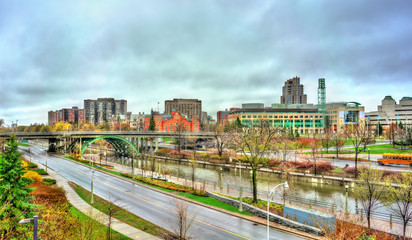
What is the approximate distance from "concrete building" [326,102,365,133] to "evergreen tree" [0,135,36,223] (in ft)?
482

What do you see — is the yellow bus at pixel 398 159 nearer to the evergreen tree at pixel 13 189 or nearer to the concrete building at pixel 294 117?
the evergreen tree at pixel 13 189

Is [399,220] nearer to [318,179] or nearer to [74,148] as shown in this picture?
[318,179]

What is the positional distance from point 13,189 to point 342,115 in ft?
540

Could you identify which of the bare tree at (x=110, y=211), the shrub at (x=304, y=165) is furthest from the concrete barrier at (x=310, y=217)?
the shrub at (x=304, y=165)

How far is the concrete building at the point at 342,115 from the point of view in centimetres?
14675

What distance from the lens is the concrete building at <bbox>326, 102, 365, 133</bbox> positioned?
147 m

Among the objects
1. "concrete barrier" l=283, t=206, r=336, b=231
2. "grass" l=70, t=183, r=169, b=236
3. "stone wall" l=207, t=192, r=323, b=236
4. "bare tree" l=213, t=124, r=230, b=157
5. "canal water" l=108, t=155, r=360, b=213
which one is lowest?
"canal water" l=108, t=155, r=360, b=213

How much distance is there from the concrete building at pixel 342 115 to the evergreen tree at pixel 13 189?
147 m

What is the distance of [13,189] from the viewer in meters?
16.2

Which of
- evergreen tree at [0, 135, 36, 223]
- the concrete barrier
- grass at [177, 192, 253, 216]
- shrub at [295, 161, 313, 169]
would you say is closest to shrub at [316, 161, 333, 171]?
shrub at [295, 161, 313, 169]

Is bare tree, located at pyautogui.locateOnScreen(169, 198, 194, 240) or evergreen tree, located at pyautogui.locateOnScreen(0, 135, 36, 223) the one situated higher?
evergreen tree, located at pyautogui.locateOnScreen(0, 135, 36, 223)

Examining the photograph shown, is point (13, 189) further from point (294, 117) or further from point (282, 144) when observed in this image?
point (294, 117)

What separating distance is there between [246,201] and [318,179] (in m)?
23.4

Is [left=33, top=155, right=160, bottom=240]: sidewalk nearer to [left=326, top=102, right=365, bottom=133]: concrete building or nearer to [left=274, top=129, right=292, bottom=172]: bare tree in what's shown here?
[left=274, top=129, right=292, bottom=172]: bare tree
